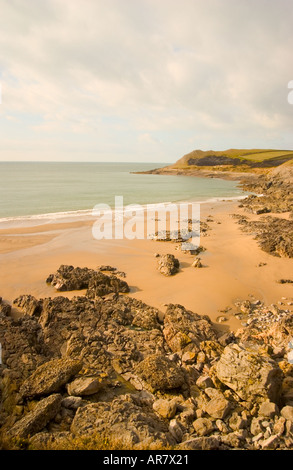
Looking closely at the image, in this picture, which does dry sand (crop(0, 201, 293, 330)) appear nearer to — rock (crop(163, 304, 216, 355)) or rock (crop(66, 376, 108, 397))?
rock (crop(163, 304, 216, 355))

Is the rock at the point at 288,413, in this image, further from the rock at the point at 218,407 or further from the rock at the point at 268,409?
the rock at the point at 218,407

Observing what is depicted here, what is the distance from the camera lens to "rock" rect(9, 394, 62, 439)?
425cm

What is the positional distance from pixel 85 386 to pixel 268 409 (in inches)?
143

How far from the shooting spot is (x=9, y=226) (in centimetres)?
2647

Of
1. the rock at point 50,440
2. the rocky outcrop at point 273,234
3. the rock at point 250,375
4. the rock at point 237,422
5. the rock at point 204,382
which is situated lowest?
the rock at point 204,382

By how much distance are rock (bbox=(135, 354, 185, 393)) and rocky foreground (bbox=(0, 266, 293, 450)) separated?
2cm

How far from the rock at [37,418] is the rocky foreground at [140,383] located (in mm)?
15

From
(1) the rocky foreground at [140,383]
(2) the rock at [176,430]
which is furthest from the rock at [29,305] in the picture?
(2) the rock at [176,430]

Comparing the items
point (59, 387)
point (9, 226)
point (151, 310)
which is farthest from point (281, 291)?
point (9, 226)

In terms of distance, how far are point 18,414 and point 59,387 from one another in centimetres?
80

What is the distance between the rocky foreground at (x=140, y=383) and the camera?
4.34 meters

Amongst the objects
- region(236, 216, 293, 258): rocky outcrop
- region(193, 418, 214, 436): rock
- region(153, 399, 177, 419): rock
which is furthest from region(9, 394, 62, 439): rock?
region(236, 216, 293, 258): rocky outcrop

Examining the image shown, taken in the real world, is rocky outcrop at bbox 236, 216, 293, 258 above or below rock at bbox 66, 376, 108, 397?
above

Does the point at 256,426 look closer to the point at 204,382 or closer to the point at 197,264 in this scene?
the point at 204,382
